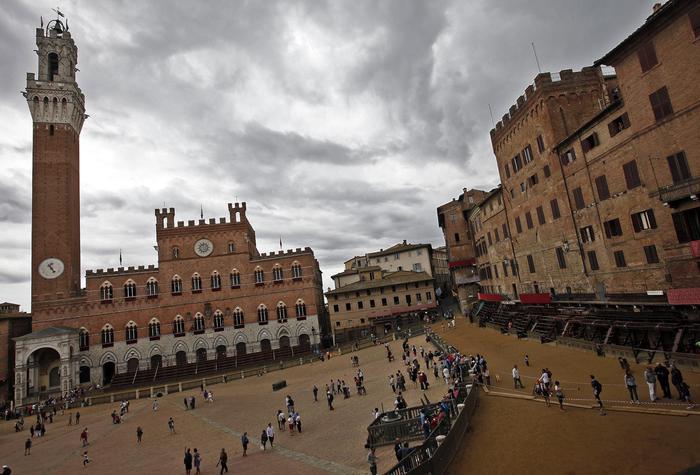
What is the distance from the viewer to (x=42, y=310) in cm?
5028

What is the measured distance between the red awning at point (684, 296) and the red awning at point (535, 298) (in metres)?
13.5

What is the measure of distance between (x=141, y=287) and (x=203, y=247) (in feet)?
33.9

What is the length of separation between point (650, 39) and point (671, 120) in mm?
5099

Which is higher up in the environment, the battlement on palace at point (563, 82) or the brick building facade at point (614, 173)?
the battlement on palace at point (563, 82)

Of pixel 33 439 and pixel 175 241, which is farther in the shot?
pixel 175 241

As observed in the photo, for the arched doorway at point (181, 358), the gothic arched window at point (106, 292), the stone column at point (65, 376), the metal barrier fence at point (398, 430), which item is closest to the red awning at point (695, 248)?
the metal barrier fence at point (398, 430)

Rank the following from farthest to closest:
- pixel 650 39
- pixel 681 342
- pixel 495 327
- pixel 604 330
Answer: pixel 495 327 → pixel 604 330 → pixel 650 39 → pixel 681 342

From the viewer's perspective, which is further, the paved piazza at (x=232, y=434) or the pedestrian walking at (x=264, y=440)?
the pedestrian walking at (x=264, y=440)

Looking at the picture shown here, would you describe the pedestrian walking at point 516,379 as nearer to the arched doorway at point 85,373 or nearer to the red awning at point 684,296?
the red awning at point 684,296

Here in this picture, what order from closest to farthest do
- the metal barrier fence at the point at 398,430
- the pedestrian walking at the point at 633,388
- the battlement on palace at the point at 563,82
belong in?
the pedestrian walking at the point at 633,388 < the metal barrier fence at the point at 398,430 < the battlement on palace at the point at 563,82

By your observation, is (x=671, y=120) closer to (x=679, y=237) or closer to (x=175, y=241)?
(x=679, y=237)

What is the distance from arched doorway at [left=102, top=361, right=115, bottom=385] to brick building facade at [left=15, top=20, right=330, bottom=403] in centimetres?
14

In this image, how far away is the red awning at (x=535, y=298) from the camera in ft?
113

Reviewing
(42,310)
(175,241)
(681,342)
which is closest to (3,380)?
(42,310)
